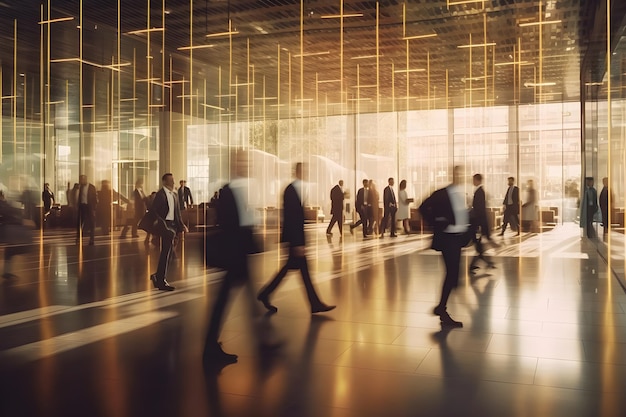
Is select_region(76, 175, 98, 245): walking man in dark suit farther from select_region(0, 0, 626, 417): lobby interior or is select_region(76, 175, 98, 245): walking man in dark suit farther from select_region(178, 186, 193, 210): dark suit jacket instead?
select_region(178, 186, 193, 210): dark suit jacket

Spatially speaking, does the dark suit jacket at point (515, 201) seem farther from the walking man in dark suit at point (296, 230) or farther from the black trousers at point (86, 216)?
the walking man in dark suit at point (296, 230)

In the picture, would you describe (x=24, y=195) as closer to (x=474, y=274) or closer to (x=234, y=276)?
(x=234, y=276)

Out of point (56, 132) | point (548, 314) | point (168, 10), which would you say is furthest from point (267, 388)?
point (56, 132)

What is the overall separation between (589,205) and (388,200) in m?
5.51

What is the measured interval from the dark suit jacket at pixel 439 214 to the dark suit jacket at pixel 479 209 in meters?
3.69

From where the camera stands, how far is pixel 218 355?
4.72 metres

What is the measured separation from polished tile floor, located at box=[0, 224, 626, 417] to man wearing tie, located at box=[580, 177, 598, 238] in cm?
559

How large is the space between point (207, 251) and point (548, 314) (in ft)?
12.6

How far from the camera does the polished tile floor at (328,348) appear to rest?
3.75 m

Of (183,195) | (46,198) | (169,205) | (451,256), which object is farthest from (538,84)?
(46,198)

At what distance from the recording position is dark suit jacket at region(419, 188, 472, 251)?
6207 mm

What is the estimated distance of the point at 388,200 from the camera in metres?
17.8

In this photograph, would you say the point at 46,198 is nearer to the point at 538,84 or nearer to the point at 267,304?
the point at 267,304

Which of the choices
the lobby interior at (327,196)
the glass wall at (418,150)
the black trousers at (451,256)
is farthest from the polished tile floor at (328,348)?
the glass wall at (418,150)
